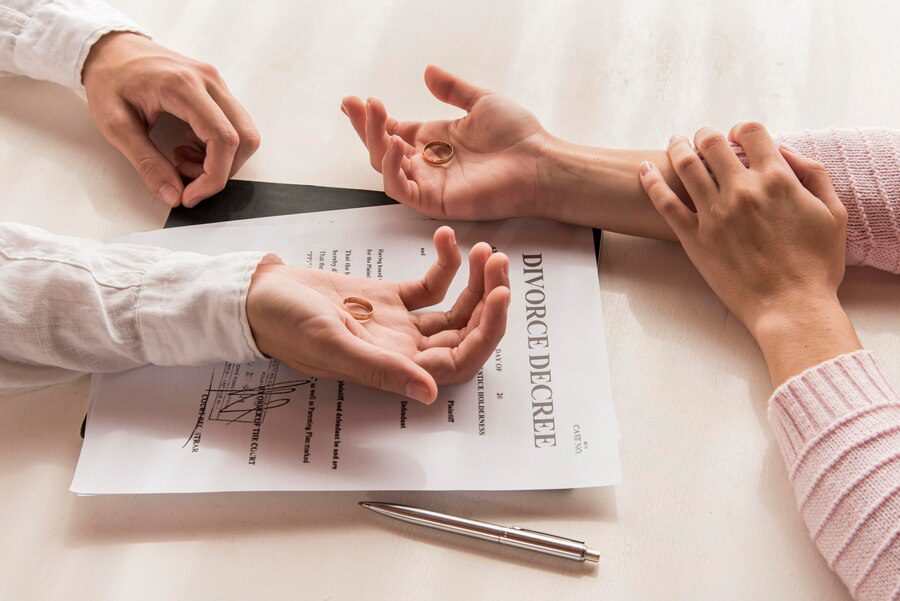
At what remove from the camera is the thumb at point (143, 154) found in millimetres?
831

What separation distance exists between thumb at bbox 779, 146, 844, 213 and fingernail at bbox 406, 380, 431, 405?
442mm

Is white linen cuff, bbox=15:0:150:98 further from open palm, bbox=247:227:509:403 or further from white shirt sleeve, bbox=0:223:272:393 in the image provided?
open palm, bbox=247:227:509:403

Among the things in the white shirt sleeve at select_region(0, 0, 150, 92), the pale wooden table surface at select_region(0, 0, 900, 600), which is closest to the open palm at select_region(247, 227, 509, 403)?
the pale wooden table surface at select_region(0, 0, 900, 600)

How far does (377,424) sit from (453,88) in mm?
404

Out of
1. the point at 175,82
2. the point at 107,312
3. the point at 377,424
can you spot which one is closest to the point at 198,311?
the point at 107,312

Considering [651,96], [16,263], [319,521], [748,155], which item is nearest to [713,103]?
[651,96]

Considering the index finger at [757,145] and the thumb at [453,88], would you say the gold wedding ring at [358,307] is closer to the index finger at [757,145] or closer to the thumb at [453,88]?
the thumb at [453,88]

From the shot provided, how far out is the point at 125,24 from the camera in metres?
0.91

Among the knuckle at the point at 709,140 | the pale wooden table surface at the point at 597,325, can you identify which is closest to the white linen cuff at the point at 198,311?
the pale wooden table surface at the point at 597,325

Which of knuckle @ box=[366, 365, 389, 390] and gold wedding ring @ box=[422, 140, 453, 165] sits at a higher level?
gold wedding ring @ box=[422, 140, 453, 165]

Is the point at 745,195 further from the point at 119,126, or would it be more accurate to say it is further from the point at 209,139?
the point at 119,126

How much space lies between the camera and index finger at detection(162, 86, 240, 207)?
0.82 meters

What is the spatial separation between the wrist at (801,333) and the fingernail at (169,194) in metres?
0.62

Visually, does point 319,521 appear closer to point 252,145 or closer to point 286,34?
point 252,145
